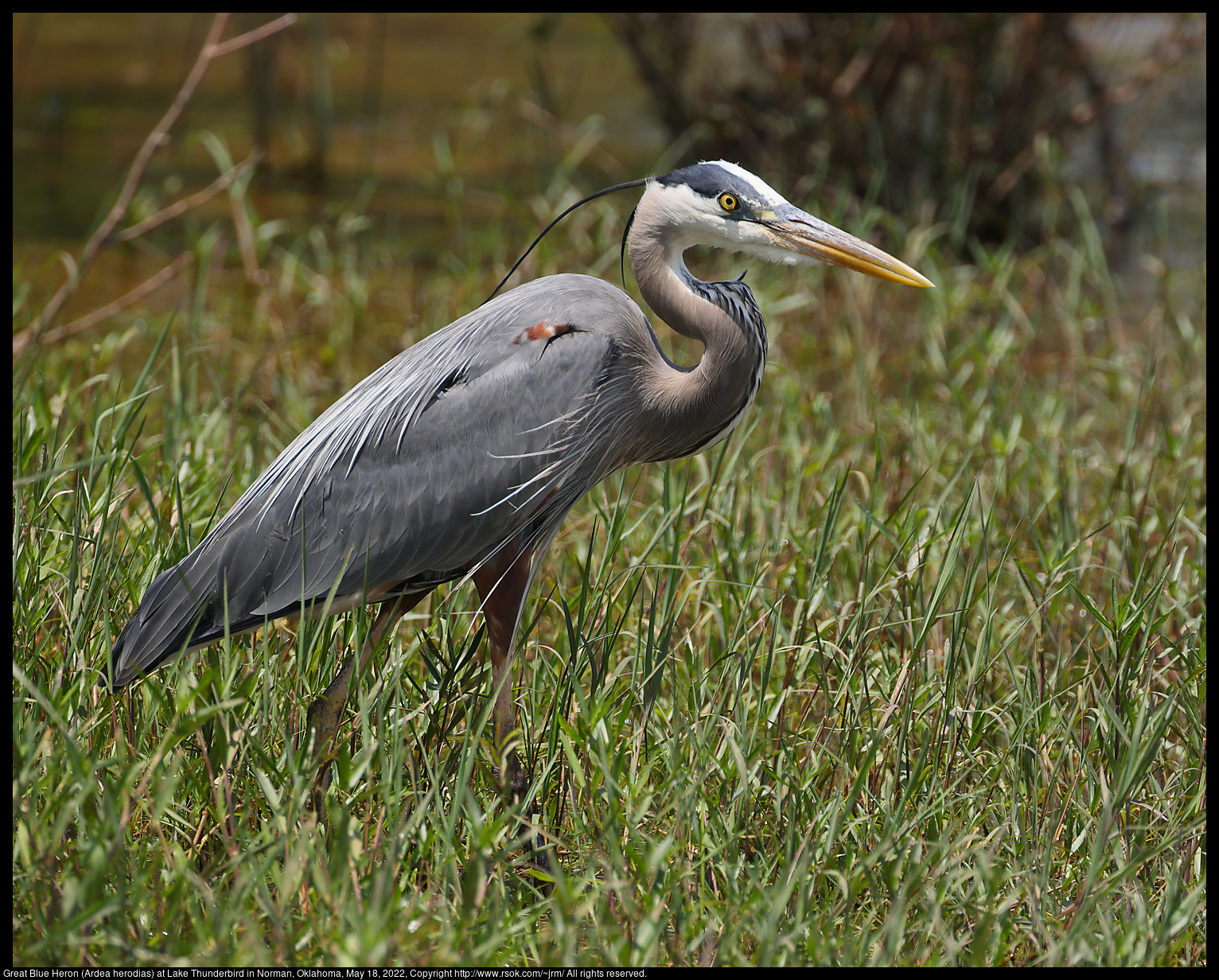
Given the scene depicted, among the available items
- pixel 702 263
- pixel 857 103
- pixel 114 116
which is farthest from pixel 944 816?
pixel 114 116

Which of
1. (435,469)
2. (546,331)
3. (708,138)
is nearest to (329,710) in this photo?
(435,469)

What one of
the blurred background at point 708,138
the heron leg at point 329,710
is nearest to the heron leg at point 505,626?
the heron leg at point 329,710

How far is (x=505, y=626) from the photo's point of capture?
2.90m

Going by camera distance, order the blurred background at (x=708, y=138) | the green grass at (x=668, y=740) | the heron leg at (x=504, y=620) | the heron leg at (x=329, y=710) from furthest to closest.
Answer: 1. the blurred background at (x=708, y=138)
2. the heron leg at (x=504, y=620)
3. the heron leg at (x=329, y=710)
4. the green grass at (x=668, y=740)

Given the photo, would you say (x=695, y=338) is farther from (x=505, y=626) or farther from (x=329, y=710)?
(x=329, y=710)

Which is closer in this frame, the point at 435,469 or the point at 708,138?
the point at 435,469

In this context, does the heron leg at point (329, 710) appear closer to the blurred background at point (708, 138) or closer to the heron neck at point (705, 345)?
the heron neck at point (705, 345)

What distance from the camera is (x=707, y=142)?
766cm

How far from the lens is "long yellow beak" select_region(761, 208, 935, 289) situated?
9.40 ft

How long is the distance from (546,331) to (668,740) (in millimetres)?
987

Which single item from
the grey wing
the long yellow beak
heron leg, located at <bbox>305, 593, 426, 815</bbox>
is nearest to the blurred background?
the long yellow beak

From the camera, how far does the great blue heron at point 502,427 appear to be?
2.81 meters

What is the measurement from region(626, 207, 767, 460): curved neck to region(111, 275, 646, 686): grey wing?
108 millimetres

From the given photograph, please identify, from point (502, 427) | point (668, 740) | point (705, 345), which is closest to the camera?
point (668, 740)
